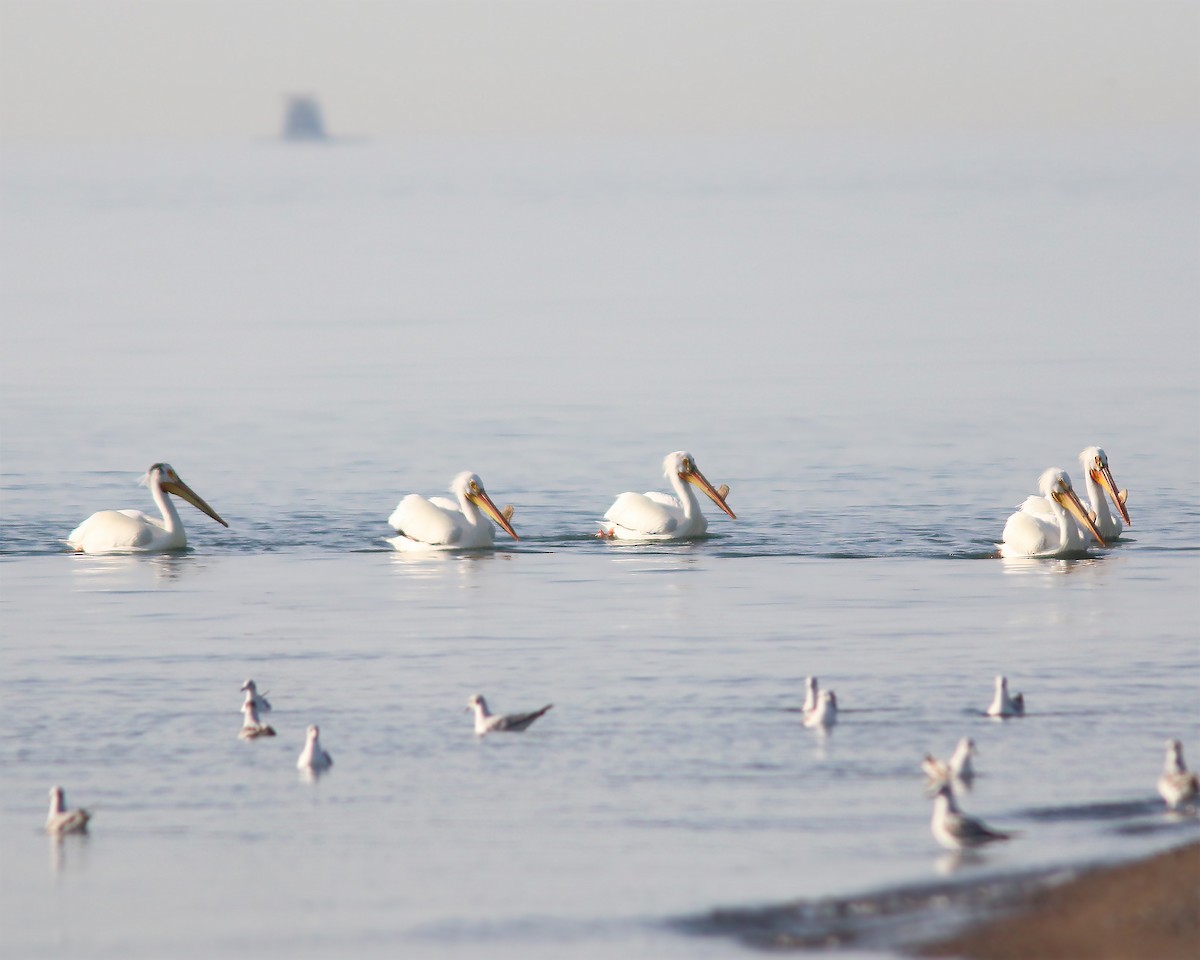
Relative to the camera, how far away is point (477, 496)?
19156 millimetres

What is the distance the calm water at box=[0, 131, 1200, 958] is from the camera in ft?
31.4

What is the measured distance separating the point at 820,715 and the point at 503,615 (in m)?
4.18

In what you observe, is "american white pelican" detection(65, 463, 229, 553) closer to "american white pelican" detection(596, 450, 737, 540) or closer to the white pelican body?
"american white pelican" detection(596, 450, 737, 540)

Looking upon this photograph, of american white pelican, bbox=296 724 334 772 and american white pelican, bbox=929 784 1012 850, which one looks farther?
american white pelican, bbox=296 724 334 772

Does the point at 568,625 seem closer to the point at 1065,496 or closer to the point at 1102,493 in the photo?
the point at 1065,496

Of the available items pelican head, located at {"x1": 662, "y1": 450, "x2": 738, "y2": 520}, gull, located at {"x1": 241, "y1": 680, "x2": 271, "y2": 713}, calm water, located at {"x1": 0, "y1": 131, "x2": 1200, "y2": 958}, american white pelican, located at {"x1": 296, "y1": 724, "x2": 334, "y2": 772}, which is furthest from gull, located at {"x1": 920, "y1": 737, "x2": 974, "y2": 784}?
pelican head, located at {"x1": 662, "y1": 450, "x2": 738, "y2": 520}

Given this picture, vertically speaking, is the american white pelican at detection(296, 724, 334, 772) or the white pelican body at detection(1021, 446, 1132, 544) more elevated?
the white pelican body at detection(1021, 446, 1132, 544)

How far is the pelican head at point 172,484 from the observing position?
19703mm

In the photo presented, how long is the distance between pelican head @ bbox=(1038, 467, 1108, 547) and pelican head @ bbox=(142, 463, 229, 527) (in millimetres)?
6674

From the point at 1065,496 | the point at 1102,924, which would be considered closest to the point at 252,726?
the point at 1102,924

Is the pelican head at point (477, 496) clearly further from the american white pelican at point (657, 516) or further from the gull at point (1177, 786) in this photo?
the gull at point (1177, 786)

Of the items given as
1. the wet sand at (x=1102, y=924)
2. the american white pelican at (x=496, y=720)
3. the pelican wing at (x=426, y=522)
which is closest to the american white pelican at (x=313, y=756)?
the american white pelican at (x=496, y=720)

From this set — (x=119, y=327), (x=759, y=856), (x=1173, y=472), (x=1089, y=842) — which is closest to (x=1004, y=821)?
(x=1089, y=842)

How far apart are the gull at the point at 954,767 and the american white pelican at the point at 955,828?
86 cm
